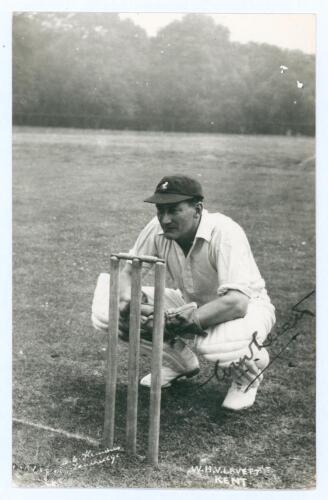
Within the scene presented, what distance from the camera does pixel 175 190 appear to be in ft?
11.0

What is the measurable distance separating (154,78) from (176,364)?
6.33ft

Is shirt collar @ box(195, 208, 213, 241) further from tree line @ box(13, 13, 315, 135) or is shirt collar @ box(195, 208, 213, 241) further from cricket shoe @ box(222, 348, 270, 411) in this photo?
tree line @ box(13, 13, 315, 135)

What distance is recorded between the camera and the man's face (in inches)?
134

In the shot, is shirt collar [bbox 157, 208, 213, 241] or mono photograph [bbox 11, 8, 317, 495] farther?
shirt collar [bbox 157, 208, 213, 241]

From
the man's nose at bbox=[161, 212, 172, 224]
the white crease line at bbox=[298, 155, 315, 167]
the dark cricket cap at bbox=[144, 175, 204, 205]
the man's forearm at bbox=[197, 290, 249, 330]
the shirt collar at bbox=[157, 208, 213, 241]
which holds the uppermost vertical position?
the white crease line at bbox=[298, 155, 315, 167]

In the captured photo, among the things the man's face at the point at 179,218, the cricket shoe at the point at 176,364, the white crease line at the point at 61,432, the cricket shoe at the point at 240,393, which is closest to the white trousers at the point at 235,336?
the cricket shoe at the point at 240,393

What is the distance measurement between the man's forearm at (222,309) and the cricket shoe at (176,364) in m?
0.48

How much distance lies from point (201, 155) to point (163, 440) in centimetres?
260

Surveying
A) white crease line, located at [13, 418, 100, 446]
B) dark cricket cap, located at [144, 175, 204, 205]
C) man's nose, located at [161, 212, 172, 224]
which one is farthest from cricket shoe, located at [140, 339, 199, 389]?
dark cricket cap, located at [144, 175, 204, 205]

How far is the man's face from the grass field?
3.07 feet

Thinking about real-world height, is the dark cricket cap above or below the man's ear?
above

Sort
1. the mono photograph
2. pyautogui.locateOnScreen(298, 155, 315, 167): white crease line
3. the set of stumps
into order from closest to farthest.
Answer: the set of stumps < the mono photograph < pyautogui.locateOnScreen(298, 155, 315, 167): white crease line

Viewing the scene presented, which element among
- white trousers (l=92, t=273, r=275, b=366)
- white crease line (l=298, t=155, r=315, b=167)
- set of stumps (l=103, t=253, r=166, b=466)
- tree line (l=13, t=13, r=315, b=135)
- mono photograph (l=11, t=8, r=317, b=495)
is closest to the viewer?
set of stumps (l=103, t=253, r=166, b=466)
